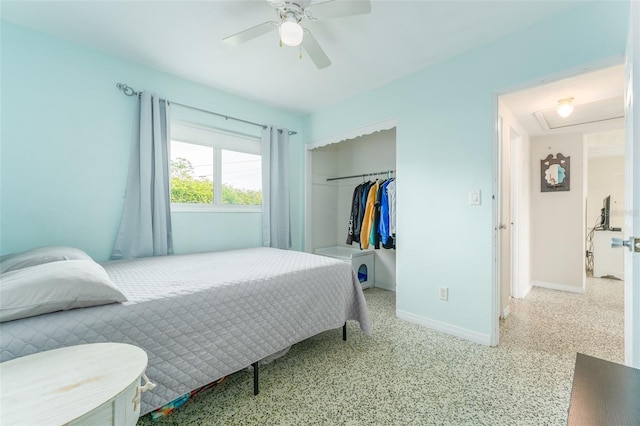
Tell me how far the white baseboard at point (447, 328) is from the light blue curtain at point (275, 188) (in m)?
1.65

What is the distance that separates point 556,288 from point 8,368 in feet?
16.6

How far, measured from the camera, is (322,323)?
1942 mm

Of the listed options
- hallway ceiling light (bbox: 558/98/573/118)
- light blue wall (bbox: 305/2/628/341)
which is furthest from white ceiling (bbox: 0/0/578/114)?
hallway ceiling light (bbox: 558/98/573/118)

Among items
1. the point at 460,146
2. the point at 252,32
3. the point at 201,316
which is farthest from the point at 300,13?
the point at 201,316

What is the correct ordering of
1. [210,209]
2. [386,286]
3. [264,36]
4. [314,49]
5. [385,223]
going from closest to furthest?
[314,49]
[264,36]
[210,209]
[385,223]
[386,286]

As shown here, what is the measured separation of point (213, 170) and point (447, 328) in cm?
286

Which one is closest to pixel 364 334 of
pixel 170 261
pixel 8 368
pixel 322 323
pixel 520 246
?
pixel 322 323

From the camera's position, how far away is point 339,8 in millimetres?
1492

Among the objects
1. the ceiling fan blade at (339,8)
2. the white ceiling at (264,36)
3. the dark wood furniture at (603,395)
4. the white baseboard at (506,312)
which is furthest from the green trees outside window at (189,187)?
the white baseboard at (506,312)

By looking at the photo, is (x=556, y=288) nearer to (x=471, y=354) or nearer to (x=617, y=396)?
(x=471, y=354)

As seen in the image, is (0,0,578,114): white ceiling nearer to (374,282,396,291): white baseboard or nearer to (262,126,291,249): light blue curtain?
(262,126,291,249): light blue curtain

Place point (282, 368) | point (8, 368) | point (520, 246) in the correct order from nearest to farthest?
point (8, 368)
point (282, 368)
point (520, 246)

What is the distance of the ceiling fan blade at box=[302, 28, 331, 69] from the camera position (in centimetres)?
173

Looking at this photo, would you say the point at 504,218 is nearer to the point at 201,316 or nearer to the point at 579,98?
the point at 579,98
